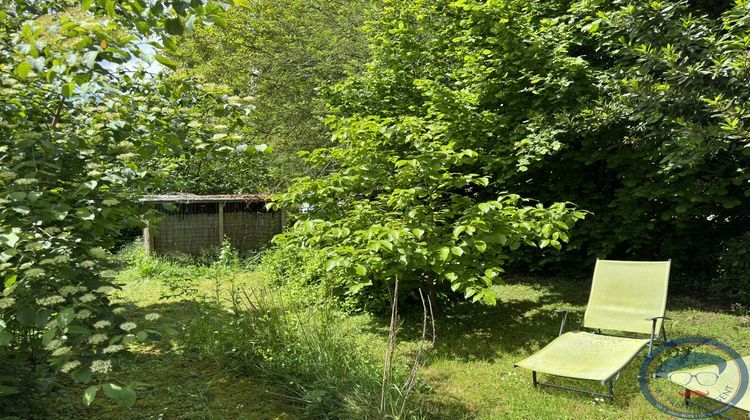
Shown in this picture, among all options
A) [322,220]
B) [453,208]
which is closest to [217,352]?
[322,220]

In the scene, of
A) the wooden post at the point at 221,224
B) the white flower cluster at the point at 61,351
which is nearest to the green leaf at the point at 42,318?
the white flower cluster at the point at 61,351

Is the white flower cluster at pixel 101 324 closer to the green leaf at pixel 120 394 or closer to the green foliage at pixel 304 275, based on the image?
the green leaf at pixel 120 394

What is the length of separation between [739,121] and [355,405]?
3.99m

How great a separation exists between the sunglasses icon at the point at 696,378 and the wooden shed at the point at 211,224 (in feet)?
26.1

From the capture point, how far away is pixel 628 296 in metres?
4.41

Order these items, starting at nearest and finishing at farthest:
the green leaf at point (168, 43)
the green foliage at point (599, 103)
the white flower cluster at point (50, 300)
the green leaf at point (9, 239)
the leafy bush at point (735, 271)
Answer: the green leaf at point (9, 239), the white flower cluster at point (50, 300), the green leaf at point (168, 43), the green foliage at point (599, 103), the leafy bush at point (735, 271)

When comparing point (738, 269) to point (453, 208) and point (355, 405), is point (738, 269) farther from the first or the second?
point (355, 405)

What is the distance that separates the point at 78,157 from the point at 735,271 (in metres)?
6.83

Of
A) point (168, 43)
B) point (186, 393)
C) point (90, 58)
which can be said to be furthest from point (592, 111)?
point (90, 58)

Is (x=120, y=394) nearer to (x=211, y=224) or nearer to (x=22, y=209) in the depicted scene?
(x=22, y=209)

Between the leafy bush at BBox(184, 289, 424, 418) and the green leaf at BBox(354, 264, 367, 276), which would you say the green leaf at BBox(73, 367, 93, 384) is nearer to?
the leafy bush at BBox(184, 289, 424, 418)

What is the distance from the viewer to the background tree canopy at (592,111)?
15.5ft

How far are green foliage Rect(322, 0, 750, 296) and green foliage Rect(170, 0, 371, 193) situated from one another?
391 centimetres

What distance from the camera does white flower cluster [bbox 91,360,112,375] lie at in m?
1.88
